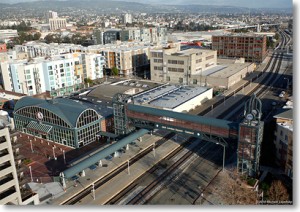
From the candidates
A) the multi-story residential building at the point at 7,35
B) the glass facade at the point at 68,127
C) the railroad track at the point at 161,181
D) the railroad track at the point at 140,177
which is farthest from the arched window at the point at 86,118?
the multi-story residential building at the point at 7,35

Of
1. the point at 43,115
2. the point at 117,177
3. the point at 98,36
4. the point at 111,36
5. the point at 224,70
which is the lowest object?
the point at 117,177

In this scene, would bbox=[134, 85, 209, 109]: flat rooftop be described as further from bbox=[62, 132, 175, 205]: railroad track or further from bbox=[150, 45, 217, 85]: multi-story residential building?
bbox=[150, 45, 217, 85]: multi-story residential building

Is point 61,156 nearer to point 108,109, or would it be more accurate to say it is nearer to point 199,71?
point 108,109

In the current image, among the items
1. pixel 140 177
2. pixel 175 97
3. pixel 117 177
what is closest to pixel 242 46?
pixel 175 97

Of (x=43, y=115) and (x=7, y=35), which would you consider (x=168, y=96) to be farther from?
(x=7, y=35)

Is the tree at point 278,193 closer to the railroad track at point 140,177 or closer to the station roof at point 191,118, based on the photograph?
the station roof at point 191,118

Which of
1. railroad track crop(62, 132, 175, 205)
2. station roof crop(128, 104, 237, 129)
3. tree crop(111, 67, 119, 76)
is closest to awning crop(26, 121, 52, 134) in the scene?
station roof crop(128, 104, 237, 129)
